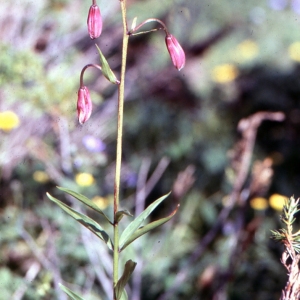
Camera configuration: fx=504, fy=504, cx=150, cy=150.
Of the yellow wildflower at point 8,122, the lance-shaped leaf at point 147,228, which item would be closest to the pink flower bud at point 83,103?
the lance-shaped leaf at point 147,228

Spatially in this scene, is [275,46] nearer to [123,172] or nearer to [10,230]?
[123,172]

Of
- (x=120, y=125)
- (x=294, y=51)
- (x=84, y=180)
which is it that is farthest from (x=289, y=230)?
(x=294, y=51)

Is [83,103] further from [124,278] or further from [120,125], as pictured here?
[124,278]

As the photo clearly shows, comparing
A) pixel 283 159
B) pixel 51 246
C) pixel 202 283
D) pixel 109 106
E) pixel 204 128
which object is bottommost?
pixel 283 159

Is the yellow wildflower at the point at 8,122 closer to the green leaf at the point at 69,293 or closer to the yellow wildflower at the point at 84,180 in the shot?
the yellow wildflower at the point at 84,180

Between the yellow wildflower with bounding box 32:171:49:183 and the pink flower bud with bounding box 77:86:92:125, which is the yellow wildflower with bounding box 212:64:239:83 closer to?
the yellow wildflower with bounding box 32:171:49:183

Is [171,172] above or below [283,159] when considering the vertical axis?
above

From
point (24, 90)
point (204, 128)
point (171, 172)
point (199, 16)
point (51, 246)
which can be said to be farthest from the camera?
point (199, 16)

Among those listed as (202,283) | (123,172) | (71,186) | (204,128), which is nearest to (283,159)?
(204,128)

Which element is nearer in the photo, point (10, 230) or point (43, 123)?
point (10, 230)
